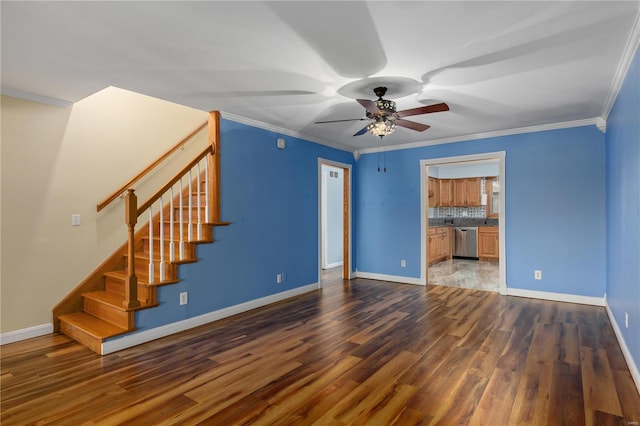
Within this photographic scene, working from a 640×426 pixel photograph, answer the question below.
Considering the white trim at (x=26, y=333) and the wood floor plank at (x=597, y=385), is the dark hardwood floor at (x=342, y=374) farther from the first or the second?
the white trim at (x=26, y=333)

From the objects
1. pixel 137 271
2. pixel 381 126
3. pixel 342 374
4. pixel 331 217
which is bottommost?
pixel 342 374

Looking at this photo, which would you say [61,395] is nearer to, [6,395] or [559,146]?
[6,395]

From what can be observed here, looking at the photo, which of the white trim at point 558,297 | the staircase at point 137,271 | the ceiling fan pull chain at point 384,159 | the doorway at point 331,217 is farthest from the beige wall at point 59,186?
the white trim at point 558,297

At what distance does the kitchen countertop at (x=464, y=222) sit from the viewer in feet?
28.9

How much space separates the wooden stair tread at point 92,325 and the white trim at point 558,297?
200 inches

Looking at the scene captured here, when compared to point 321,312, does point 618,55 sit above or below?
above

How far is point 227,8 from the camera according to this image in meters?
2.06

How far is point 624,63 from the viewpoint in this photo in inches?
109

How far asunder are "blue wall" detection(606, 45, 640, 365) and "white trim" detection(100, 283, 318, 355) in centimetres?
375

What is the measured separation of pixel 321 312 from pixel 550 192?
359 cm

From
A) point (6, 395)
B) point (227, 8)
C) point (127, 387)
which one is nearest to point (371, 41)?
point (227, 8)

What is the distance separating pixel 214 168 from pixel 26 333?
2511 millimetres

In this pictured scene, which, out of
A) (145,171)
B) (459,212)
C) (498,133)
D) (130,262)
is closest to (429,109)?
(498,133)

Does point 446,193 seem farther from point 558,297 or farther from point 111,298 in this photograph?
point 111,298
